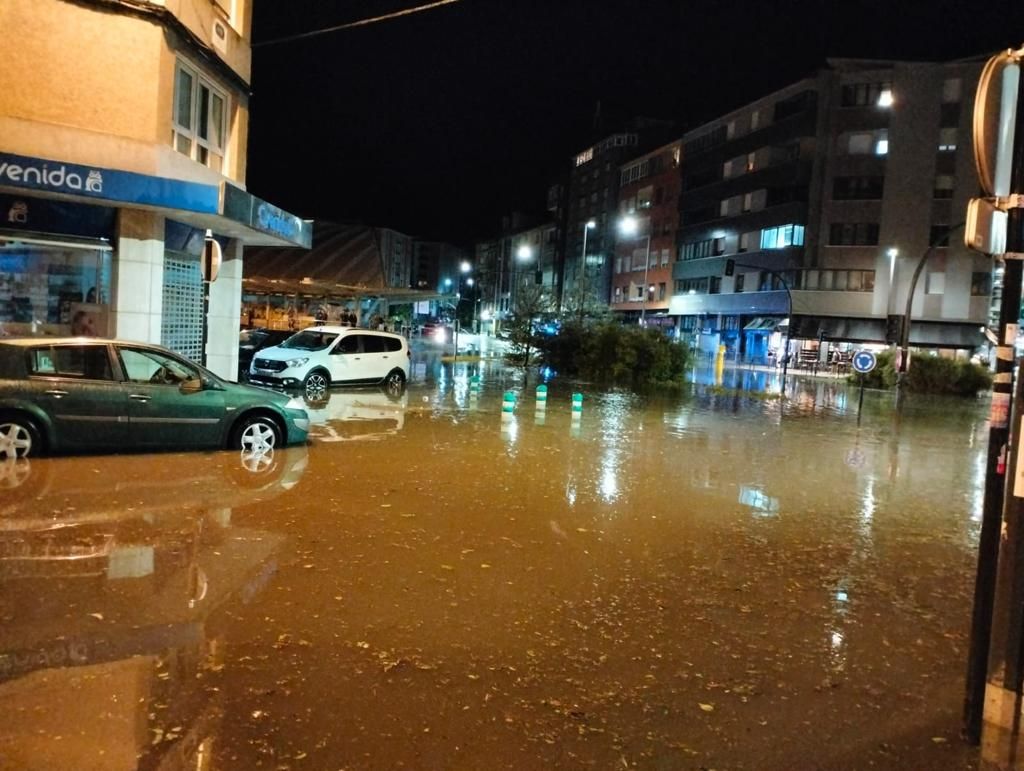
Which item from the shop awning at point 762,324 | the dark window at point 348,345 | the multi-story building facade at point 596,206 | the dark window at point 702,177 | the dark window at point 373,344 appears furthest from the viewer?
the multi-story building facade at point 596,206

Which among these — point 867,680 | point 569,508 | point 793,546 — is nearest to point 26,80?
point 569,508

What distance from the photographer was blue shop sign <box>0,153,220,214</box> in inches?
520

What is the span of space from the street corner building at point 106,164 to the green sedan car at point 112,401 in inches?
177

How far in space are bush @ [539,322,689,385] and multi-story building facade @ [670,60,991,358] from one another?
20952 mm

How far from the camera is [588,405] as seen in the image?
22016mm

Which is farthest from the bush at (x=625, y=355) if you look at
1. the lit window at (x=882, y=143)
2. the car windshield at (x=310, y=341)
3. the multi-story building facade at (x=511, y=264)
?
the multi-story building facade at (x=511, y=264)

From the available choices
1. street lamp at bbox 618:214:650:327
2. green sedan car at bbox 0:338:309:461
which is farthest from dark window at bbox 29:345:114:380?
street lamp at bbox 618:214:650:327

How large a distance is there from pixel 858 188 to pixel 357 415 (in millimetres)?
50396

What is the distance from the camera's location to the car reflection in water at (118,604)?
3.88 m

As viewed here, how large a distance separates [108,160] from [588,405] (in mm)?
12653

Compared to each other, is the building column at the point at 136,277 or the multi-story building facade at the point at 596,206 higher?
the multi-story building facade at the point at 596,206

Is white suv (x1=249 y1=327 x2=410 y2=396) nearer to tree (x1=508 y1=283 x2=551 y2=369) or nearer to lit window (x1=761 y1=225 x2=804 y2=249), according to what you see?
tree (x1=508 y1=283 x2=551 y2=369)

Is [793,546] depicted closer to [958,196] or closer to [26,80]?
[26,80]

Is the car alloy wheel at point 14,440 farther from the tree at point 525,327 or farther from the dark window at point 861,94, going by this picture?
the dark window at point 861,94
